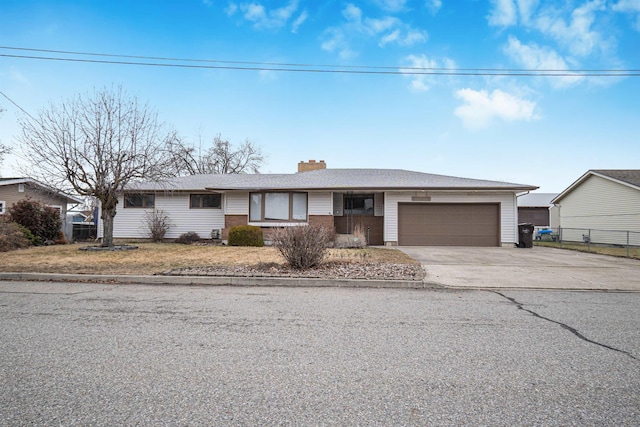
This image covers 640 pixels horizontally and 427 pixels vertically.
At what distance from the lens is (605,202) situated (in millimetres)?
21156

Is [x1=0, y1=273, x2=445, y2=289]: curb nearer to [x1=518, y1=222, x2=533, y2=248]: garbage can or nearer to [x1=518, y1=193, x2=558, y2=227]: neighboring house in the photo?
[x1=518, y1=222, x2=533, y2=248]: garbage can

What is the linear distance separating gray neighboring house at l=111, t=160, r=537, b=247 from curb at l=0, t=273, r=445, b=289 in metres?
8.21

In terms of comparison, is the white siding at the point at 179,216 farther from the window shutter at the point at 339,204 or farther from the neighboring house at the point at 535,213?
the neighboring house at the point at 535,213

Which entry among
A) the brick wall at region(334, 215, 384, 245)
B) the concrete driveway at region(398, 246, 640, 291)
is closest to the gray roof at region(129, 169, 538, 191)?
the brick wall at region(334, 215, 384, 245)

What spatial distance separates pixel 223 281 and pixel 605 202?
24.5 metres

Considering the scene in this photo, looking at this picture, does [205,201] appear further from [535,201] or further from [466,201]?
[535,201]

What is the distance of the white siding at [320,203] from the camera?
17172mm

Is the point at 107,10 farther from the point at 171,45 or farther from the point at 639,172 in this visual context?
the point at 639,172

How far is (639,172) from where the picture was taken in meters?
21.4

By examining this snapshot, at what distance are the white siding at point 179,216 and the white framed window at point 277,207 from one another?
2349 mm

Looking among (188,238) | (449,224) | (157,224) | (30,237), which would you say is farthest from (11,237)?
(449,224)

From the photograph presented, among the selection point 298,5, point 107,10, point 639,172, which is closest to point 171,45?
point 107,10

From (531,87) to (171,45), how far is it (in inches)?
660

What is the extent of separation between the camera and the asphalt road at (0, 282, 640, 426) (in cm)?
227
